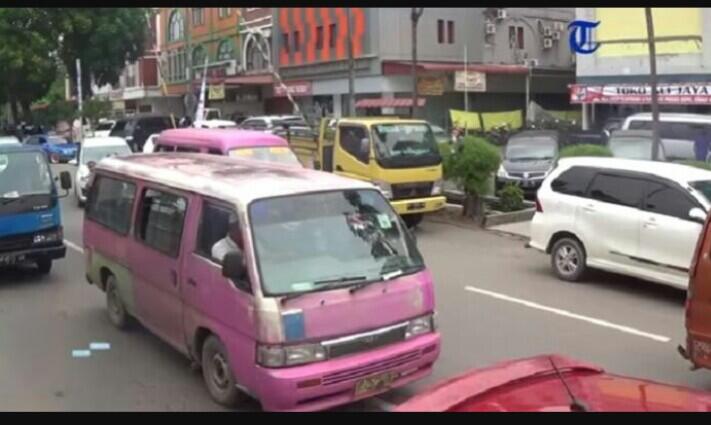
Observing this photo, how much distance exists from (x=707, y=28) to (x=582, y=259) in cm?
2241

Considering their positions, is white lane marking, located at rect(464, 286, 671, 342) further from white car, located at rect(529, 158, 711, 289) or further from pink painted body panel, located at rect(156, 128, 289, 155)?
pink painted body panel, located at rect(156, 128, 289, 155)

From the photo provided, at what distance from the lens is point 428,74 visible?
137 ft

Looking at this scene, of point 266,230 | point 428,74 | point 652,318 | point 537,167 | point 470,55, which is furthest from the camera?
point 470,55

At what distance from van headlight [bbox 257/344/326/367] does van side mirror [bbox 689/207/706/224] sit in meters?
Answer: 5.70

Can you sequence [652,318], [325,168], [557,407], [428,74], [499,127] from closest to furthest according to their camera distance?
[557,407]
[652,318]
[325,168]
[499,127]
[428,74]

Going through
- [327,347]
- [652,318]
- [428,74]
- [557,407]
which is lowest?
[652,318]

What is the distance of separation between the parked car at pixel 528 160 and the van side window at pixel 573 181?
708cm

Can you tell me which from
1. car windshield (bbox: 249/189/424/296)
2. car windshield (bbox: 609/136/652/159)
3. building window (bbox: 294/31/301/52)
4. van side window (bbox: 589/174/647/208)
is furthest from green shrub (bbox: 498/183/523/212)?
building window (bbox: 294/31/301/52)

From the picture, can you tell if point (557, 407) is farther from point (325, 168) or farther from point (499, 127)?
point (499, 127)

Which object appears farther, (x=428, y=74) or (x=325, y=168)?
(x=428, y=74)

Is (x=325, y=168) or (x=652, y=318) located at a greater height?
(x=325, y=168)

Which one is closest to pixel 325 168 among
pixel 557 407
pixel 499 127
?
pixel 557 407

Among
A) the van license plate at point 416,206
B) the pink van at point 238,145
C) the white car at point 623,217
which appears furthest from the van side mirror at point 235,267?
the van license plate at point 416,206

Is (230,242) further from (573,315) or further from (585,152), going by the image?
(585,152)
